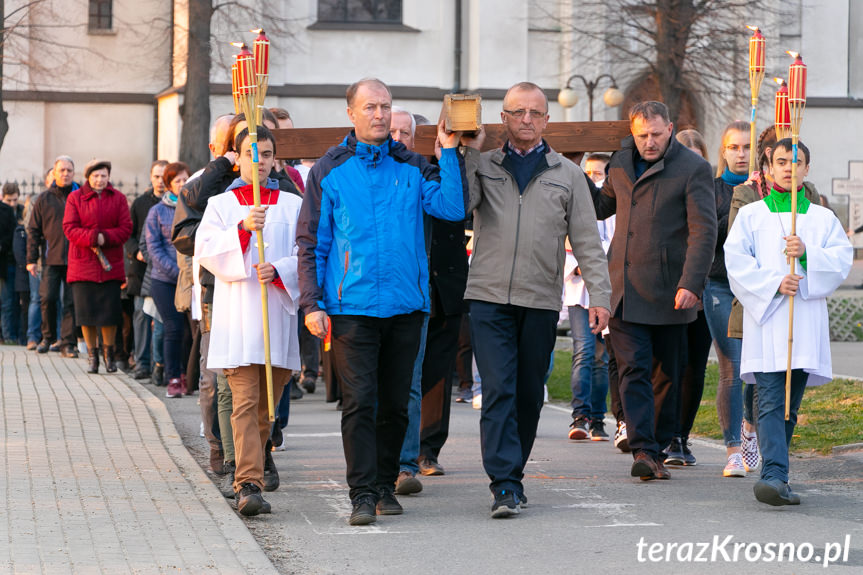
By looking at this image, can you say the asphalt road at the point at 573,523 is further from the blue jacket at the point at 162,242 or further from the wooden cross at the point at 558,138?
the blue jacket at the point at 162,242

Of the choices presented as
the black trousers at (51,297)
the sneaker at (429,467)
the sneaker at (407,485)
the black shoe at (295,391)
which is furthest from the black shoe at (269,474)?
the black trousers at (51,297)

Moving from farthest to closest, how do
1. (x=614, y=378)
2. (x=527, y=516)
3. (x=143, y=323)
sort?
(x=143, y=323)
(x=614, y=378)
(x=527, y=516)

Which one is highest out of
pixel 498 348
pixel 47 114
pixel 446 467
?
pixel 47 114

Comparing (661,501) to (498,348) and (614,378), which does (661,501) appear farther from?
(614,378)

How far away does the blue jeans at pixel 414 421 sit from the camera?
315 inches

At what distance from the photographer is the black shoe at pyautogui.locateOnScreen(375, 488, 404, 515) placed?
7.18 metres

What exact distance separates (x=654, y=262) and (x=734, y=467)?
130cm

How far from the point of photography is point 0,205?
1842 cm

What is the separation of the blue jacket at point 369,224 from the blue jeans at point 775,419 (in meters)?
1.92

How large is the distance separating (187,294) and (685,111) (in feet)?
86.5

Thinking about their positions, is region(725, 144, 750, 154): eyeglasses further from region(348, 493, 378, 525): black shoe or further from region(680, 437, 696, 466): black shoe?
region(348, 493, 378, 525): black shoe

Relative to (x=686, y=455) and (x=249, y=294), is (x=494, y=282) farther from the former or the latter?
(x=686, y=455)

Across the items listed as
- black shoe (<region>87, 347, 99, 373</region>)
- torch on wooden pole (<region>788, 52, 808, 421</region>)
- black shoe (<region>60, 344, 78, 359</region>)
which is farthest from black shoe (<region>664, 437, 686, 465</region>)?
black shoe (<region>60, 344, 78, 359</region>)

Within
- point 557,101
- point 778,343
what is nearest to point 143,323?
point 778,343
